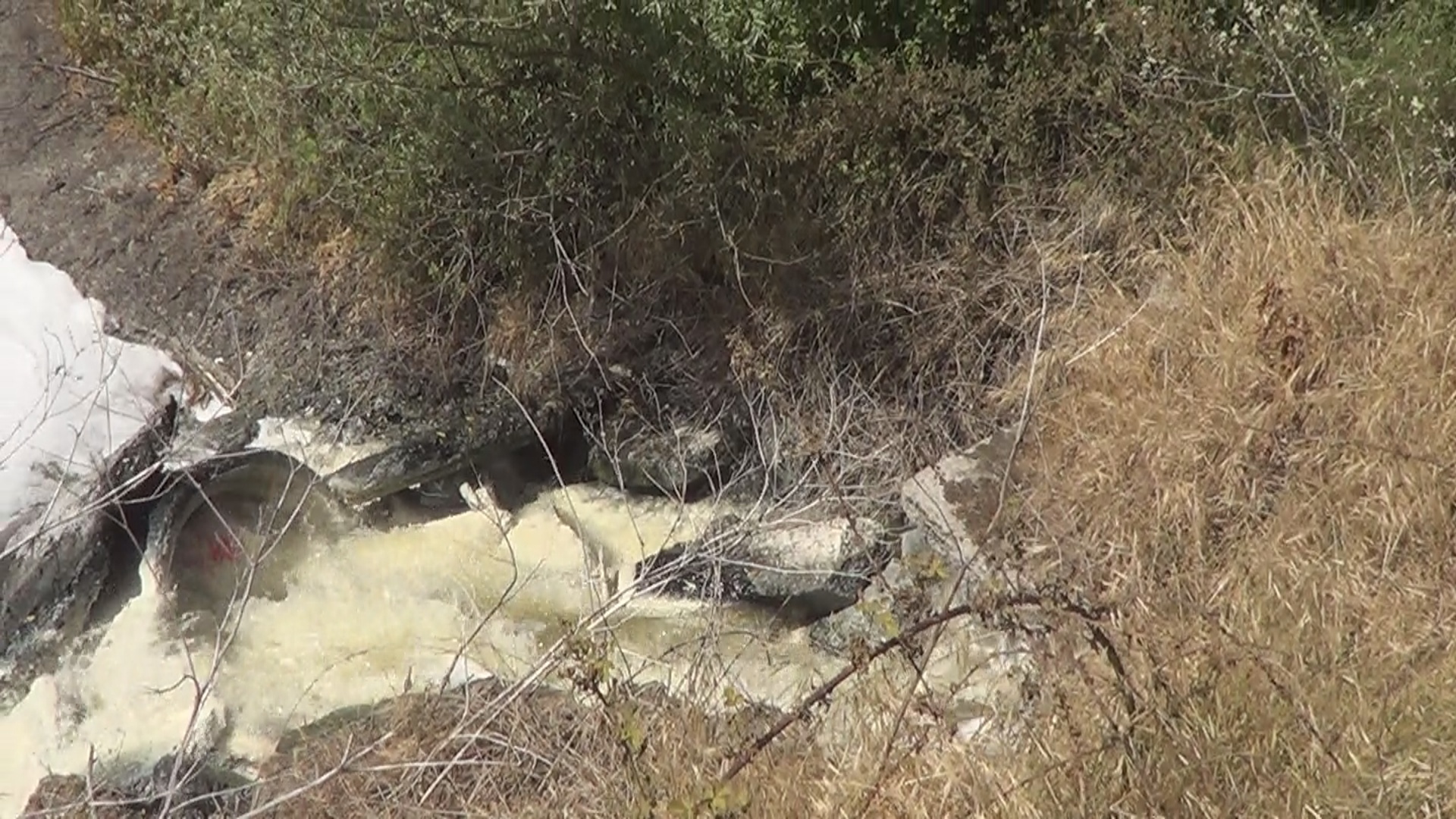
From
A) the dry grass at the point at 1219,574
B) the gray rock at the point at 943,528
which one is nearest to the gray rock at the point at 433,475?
the dry grass at the point at 1219,574

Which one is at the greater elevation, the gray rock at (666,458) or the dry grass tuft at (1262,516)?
the dry grass tuft at (1262,516)

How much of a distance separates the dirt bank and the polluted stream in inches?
13.9

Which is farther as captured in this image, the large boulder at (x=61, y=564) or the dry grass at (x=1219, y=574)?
the large boulder at (x=61, y=564)

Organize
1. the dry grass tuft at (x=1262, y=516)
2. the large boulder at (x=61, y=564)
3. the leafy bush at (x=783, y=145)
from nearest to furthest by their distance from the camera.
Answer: the dry grass tuft at (x=1262, y=516), the leafy bush at (x=783, y=145), the large boulder at (x=61, y=564)

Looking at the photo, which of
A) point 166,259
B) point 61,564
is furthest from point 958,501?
point 166,259

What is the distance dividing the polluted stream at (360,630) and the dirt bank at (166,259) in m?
0.35

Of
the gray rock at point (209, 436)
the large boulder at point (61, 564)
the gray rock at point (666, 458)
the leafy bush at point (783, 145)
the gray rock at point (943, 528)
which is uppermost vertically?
the leafy bush at point (783, 145)

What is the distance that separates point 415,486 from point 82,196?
2.37 metres

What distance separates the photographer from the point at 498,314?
5.19 metres

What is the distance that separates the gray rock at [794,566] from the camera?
4535mm

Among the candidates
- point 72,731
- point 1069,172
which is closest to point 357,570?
point 72,731

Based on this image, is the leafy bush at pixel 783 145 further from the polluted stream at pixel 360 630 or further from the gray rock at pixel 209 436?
the gray rock at pixel 209 436

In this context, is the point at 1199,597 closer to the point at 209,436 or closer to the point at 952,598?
the point at 952,598

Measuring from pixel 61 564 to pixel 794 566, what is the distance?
2.65 meters
